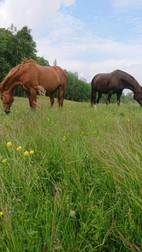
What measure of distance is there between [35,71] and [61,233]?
6048 mm

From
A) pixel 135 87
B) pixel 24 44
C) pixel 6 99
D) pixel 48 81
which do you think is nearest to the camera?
pixel 6 99

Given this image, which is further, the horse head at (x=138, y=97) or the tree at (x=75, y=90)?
the tree at (x=75, y=90)

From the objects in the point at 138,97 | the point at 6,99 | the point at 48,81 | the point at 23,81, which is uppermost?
the point at 48,81

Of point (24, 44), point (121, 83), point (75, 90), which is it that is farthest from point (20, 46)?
point (75, 90)

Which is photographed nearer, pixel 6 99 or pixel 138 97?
pixel 6 99

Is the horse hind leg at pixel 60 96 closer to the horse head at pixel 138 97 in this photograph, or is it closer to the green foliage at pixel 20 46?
the horse head at pixel 138 97

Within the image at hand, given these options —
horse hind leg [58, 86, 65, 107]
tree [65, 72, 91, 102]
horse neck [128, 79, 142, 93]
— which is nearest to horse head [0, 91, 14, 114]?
horse hind leg [58, 86, 65, 107]

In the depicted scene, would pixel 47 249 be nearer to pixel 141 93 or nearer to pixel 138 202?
pixel 138 202

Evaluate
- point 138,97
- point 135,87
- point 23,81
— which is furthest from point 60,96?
point 138,97

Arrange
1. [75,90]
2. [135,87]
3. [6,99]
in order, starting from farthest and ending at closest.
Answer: [75,90], [135,87], [6,99]

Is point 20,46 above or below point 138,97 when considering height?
above

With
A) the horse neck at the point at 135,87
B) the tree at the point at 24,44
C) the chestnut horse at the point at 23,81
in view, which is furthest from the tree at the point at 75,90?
the chestnut horse at the point at 23,81

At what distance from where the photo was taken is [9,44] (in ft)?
127

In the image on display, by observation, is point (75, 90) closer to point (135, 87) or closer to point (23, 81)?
point (135, 87)
